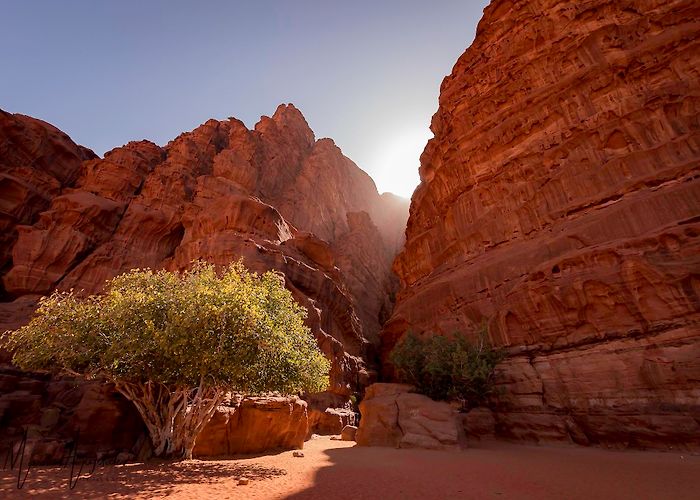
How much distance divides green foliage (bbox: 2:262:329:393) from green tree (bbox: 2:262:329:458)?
0.04 metres

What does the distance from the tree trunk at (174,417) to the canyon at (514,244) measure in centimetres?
316

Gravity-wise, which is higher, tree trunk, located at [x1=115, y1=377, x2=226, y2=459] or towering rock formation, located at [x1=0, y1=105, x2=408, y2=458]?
towering rock formation, located at [x1=0, y1=105, x2=408, y2=458]

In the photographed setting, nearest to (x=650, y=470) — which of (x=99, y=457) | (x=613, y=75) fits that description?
(x=99, y=457)

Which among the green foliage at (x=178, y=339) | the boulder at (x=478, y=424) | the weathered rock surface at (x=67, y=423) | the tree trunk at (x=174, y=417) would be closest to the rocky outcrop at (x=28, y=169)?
the weathered rock surface at (x=67, y=423)

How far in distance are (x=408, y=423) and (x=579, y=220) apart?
19348 mm

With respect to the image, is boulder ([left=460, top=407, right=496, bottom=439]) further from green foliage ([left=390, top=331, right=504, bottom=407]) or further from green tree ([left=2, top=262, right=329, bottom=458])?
green tree ([left=2, top=262, right=329, bottom=458])

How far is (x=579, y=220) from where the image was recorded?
85.6 ft

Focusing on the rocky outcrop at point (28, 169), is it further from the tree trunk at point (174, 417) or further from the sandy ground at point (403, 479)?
the sandy ground at point (403, 479)

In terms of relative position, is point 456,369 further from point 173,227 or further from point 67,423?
point 173,227

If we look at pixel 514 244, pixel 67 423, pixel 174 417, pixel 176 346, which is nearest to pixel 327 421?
pixel 67 423

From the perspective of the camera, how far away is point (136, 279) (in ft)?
65.2

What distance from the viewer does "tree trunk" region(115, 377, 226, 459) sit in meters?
16.6

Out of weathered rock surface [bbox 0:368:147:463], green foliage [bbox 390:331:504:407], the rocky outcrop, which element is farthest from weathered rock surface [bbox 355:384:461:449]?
the rocky outcrop

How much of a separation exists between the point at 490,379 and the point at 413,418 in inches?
301
